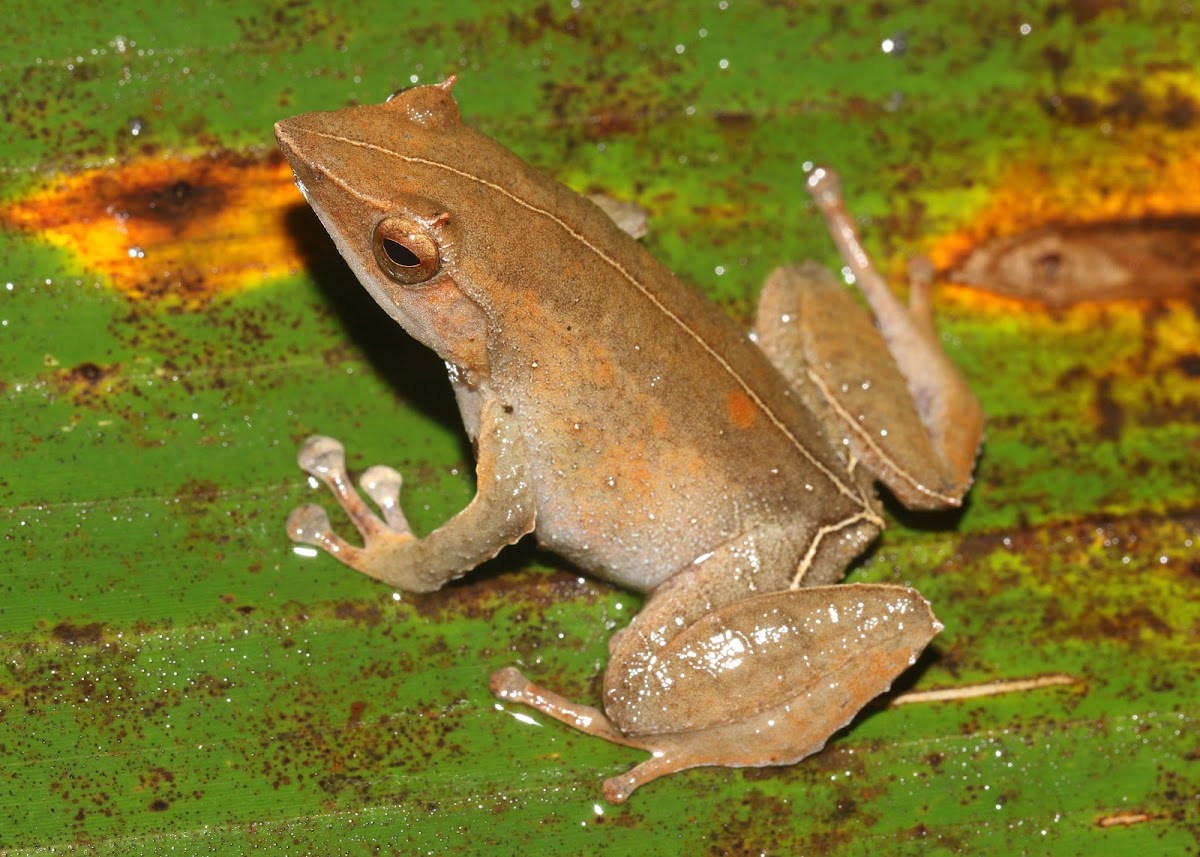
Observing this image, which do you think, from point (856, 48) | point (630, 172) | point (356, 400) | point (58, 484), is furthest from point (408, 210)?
point (856, 48)

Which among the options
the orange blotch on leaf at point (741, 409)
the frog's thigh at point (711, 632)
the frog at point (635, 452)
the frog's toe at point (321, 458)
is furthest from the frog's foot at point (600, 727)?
the orange blotch on leaf at point (741, 409)

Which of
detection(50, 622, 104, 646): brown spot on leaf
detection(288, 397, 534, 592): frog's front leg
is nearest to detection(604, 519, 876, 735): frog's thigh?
detection(288, 397, 534, 592): frog's front leg

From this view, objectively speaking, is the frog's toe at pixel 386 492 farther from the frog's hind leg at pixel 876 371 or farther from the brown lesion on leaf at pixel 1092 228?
the brown lesion on leaf at pixel 1092 228

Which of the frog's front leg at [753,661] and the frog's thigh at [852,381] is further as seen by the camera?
the frog's thigh at [852,381]

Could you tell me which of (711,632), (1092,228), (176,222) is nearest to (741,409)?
(711,632)

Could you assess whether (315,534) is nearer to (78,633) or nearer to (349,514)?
(349,514)

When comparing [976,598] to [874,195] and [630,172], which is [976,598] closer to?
[874,195]
